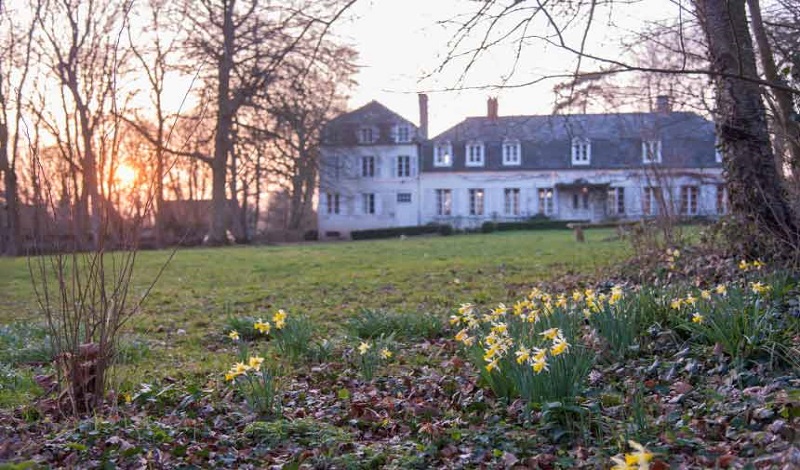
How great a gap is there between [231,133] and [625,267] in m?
17.9

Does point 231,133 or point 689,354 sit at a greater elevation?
point 231,133

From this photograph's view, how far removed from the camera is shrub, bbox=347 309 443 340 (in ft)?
20.3

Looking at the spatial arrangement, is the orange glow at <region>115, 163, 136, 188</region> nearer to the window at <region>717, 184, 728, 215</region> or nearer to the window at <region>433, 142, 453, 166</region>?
the window at <region>717, 184, 728, 215</region>

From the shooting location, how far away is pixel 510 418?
11.8 feet

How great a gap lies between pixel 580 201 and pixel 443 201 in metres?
8.58

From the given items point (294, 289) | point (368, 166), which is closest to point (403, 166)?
point (368, 166)

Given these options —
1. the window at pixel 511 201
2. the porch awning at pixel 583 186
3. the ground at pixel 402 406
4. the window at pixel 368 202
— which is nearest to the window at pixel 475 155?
the window at pixel 511 201

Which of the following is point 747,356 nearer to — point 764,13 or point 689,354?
point 689,354

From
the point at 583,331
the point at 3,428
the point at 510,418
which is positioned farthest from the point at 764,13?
the point at 3,428

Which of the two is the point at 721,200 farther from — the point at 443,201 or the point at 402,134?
the point at 402,134

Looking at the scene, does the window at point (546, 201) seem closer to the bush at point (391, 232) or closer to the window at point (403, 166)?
the window at point (403, 166)

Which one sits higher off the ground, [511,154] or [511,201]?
[511,154]

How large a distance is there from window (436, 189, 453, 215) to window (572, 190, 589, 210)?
25.4 ft

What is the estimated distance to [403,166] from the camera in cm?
4556
